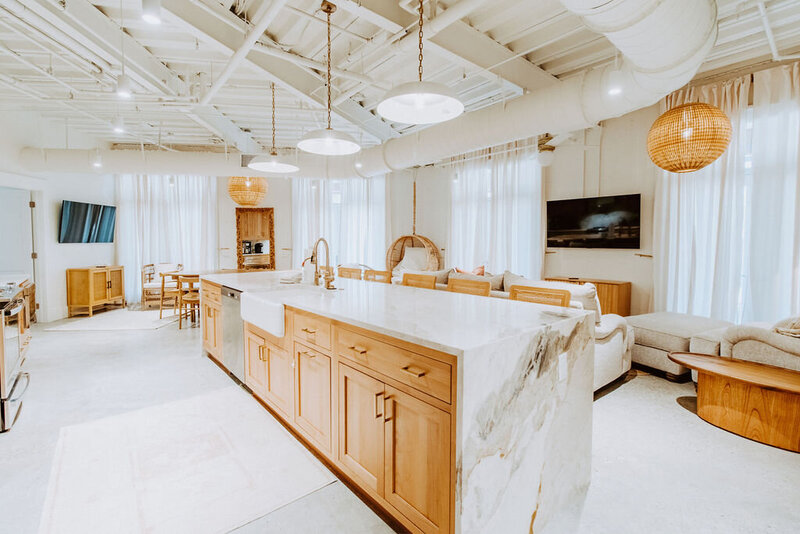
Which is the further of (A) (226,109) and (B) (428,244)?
(B) (428,244)

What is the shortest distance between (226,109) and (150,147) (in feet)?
12.1

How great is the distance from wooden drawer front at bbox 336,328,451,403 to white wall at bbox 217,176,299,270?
715cm

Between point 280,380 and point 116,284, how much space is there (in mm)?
6562

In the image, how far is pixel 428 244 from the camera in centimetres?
740

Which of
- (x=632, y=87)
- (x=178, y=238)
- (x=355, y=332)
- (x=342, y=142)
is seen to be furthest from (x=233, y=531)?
(x=178, y=238)

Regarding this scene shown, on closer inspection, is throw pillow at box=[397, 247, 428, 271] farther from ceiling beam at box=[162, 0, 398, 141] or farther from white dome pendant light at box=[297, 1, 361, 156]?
white dome pendant light at box=[297, 1, 361, 156]

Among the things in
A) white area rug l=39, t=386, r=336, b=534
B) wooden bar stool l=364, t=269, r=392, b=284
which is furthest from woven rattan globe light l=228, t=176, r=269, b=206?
white area rug l=39, t=386, r=336, b=534

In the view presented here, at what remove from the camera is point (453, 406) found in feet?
4.19

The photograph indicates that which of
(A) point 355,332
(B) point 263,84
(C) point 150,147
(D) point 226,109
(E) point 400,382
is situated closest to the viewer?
(E) point 400,382

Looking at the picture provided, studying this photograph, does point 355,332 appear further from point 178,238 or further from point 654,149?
point 178,238

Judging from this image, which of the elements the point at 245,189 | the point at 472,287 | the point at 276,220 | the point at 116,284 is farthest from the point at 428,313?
the point at 116,284

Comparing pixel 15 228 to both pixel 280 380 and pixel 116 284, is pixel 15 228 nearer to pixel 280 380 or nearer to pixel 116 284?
pixel 116 284

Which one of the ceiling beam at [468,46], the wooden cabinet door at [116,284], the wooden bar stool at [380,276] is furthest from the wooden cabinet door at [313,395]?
the wooden cabinet door at [116,284]

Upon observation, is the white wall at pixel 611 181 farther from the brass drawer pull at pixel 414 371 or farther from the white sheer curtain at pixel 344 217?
the brass drawer pull at pixel 414 371
